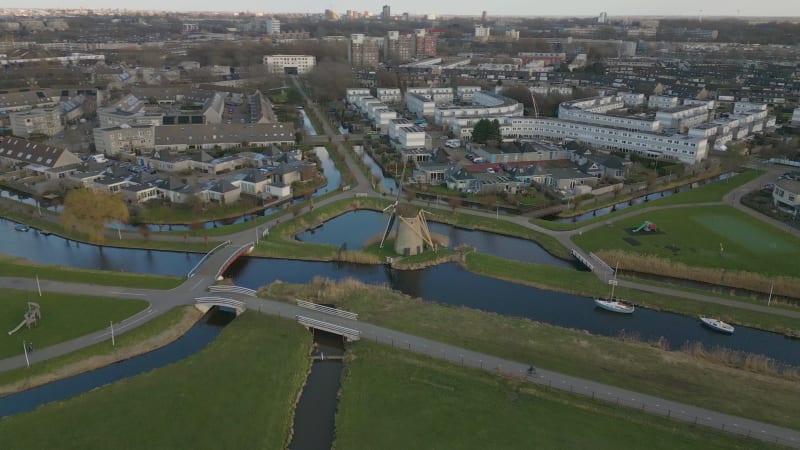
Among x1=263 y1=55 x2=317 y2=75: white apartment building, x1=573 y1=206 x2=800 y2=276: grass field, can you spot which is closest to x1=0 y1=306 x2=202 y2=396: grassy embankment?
x1=573 y1=206 x2=800 y2=276: grass field

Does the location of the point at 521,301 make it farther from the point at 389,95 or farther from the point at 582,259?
the point at 389,95

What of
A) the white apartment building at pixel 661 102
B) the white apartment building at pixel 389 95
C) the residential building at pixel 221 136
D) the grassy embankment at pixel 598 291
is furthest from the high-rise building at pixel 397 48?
the grassy embankment at pixel 598 291

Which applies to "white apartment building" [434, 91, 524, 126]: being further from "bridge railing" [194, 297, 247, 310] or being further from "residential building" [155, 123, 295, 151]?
"bridge railing" [194, 297, 247, 310]

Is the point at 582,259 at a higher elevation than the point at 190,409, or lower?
higher

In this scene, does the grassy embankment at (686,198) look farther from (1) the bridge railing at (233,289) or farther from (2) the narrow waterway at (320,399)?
(1) the bridge railing at (233,289)

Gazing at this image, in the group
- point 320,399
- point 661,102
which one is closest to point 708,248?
point 320,399
